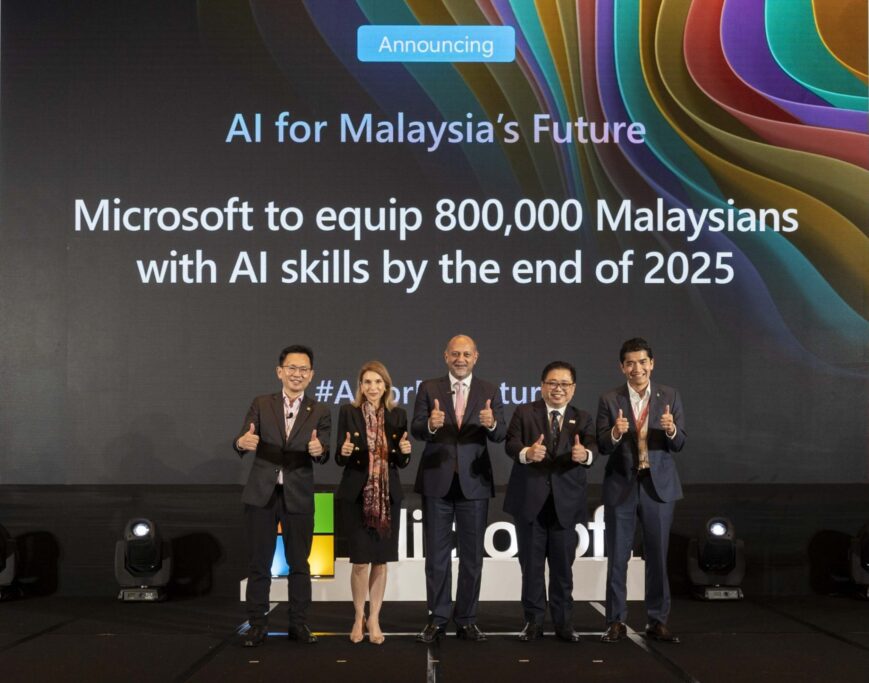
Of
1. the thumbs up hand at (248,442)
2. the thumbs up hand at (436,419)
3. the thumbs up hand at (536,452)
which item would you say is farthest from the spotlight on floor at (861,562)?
the thumbs up hand at (248,442)

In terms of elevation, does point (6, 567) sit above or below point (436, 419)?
below

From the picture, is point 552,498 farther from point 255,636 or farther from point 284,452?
point 255,636

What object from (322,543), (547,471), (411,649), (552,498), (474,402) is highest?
(474,402)

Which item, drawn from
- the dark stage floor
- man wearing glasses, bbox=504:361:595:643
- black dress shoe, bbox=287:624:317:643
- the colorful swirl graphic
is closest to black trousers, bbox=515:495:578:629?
man wearing glasses, bbox=504:361:595:643

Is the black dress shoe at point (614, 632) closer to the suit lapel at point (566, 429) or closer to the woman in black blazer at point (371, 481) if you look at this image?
the suit lapel at point (566, 429)

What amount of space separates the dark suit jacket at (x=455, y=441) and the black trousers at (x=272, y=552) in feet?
1.98

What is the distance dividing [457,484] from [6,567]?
285 cm

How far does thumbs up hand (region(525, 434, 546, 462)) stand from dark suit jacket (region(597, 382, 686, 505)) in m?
0.33

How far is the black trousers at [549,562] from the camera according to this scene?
5262 millimetres

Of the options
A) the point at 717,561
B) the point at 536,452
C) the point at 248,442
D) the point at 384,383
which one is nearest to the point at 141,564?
the point at 248,442

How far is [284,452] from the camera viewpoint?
5.22 m

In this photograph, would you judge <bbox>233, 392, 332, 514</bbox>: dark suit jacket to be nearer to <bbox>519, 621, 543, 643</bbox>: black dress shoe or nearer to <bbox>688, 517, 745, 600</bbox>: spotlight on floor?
<bbox>519, 621, 543, 643</bbox>: black dress shoe

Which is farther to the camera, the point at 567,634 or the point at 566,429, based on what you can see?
the point at 566,429

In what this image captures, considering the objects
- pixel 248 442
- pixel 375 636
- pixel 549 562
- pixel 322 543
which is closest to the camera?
pixel 248 442
